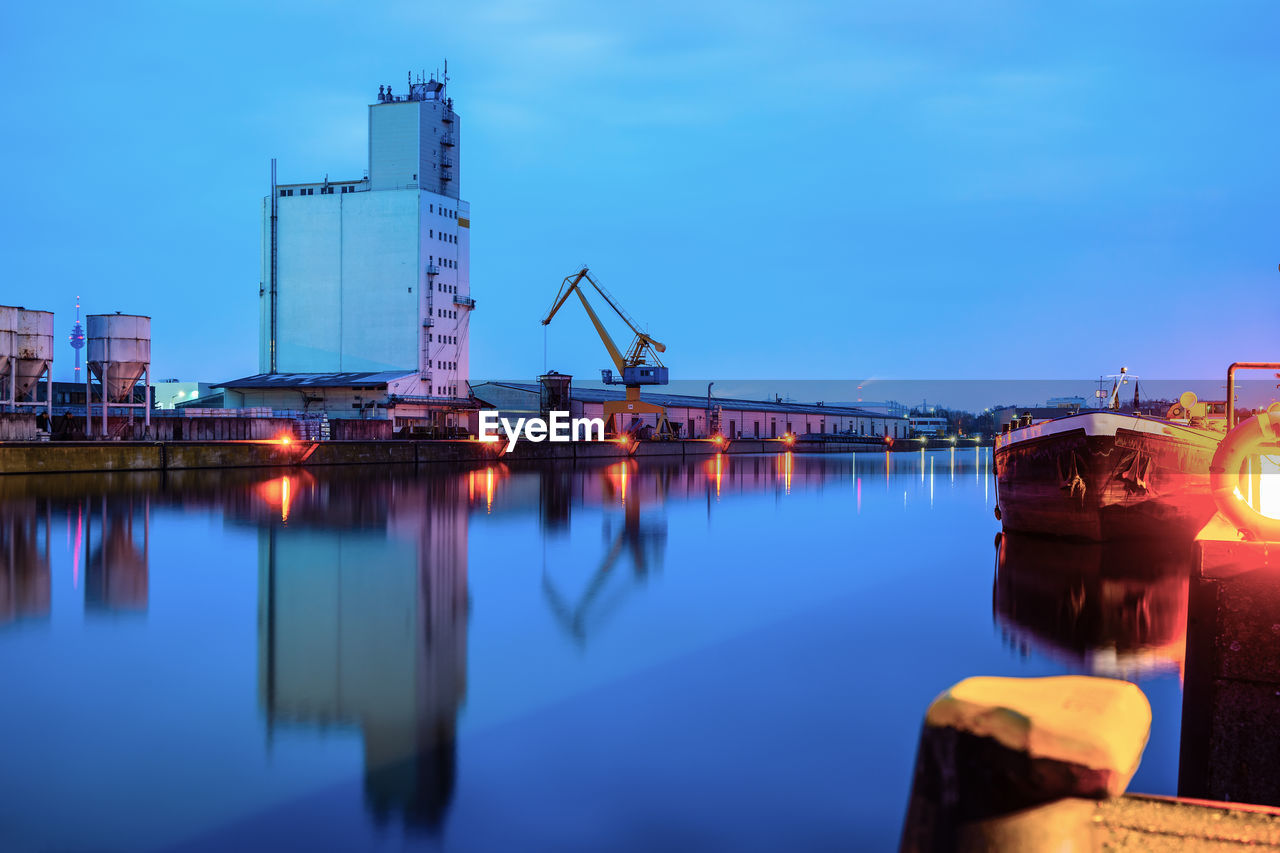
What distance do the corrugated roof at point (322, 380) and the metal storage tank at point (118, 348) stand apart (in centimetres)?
2523

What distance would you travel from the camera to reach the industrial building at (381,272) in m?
71.9

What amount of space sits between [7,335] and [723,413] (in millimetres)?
74519

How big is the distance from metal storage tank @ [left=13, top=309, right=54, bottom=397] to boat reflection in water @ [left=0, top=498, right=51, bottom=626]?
18161 millimetres

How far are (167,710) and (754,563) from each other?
1084 centimetres

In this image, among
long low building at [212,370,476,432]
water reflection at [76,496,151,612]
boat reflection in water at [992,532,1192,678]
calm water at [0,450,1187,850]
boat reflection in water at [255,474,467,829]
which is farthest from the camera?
long low building at [212,370,476,432]

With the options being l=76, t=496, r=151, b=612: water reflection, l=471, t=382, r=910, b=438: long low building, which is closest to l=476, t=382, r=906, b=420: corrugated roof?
l=471, t=382, r=910, b=438: long low building

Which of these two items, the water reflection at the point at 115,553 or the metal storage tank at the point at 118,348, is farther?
the metal storage tank at the point at 118,348

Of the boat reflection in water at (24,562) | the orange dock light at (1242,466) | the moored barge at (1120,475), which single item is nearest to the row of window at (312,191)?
the boat reflection in water at (24,562)

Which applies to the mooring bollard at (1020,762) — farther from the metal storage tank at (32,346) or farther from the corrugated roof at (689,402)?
the corrugated roof at (689,402)

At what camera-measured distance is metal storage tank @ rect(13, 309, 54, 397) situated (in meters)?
37.7

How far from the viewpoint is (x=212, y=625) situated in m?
10.1

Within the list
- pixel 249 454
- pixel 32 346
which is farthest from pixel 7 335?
pixel 249 454

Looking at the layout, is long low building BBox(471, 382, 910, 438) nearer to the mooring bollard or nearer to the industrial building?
the industrial building

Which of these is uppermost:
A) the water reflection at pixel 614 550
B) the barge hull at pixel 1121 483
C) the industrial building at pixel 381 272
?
the industrial building at pixel 381 272
